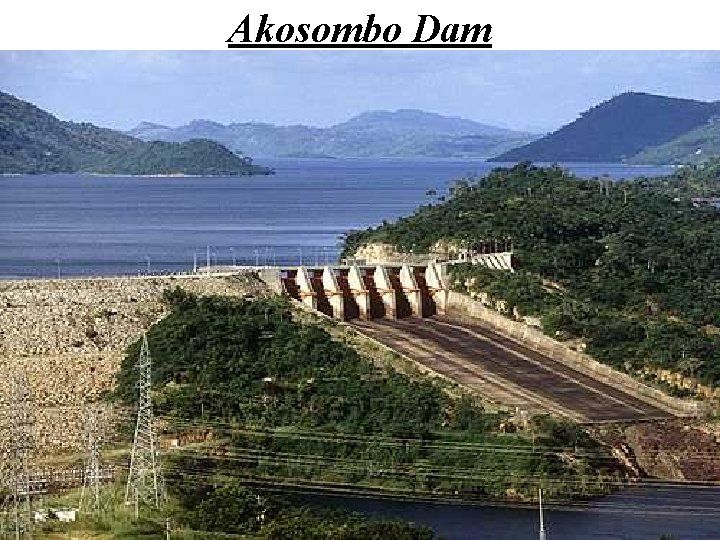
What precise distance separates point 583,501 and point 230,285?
10094 mm

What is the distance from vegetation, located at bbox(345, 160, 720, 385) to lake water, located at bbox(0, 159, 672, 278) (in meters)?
5.92

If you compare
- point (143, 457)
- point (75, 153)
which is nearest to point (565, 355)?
point (143, 457)

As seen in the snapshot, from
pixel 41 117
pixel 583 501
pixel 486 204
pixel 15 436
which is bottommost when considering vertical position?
pixel 583 501

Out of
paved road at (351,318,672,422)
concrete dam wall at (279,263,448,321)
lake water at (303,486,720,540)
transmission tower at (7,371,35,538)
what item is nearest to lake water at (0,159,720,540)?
lake water at (303,486,720,540)

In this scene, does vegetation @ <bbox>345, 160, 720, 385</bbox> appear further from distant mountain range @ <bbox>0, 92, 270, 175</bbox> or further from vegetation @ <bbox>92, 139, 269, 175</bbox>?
vegetation @ <bbox>92, 139, 269, 175</bbox>

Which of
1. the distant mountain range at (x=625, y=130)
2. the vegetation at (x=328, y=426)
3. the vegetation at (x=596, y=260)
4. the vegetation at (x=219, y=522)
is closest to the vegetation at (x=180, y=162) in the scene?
the distant mountain range at (x=625, y=130)

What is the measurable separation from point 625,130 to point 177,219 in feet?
298

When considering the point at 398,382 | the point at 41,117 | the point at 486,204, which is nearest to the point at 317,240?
the point at 486,204

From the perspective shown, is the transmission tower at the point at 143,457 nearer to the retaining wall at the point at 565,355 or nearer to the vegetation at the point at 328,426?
the vegetation at the point at 328,426

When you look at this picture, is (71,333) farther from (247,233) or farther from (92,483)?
(247,233)

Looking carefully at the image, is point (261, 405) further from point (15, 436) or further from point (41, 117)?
point (41, 117)

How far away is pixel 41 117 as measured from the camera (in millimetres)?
107625

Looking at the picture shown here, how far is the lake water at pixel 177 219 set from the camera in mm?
44062

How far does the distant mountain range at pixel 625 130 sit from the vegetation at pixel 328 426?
105021mm
